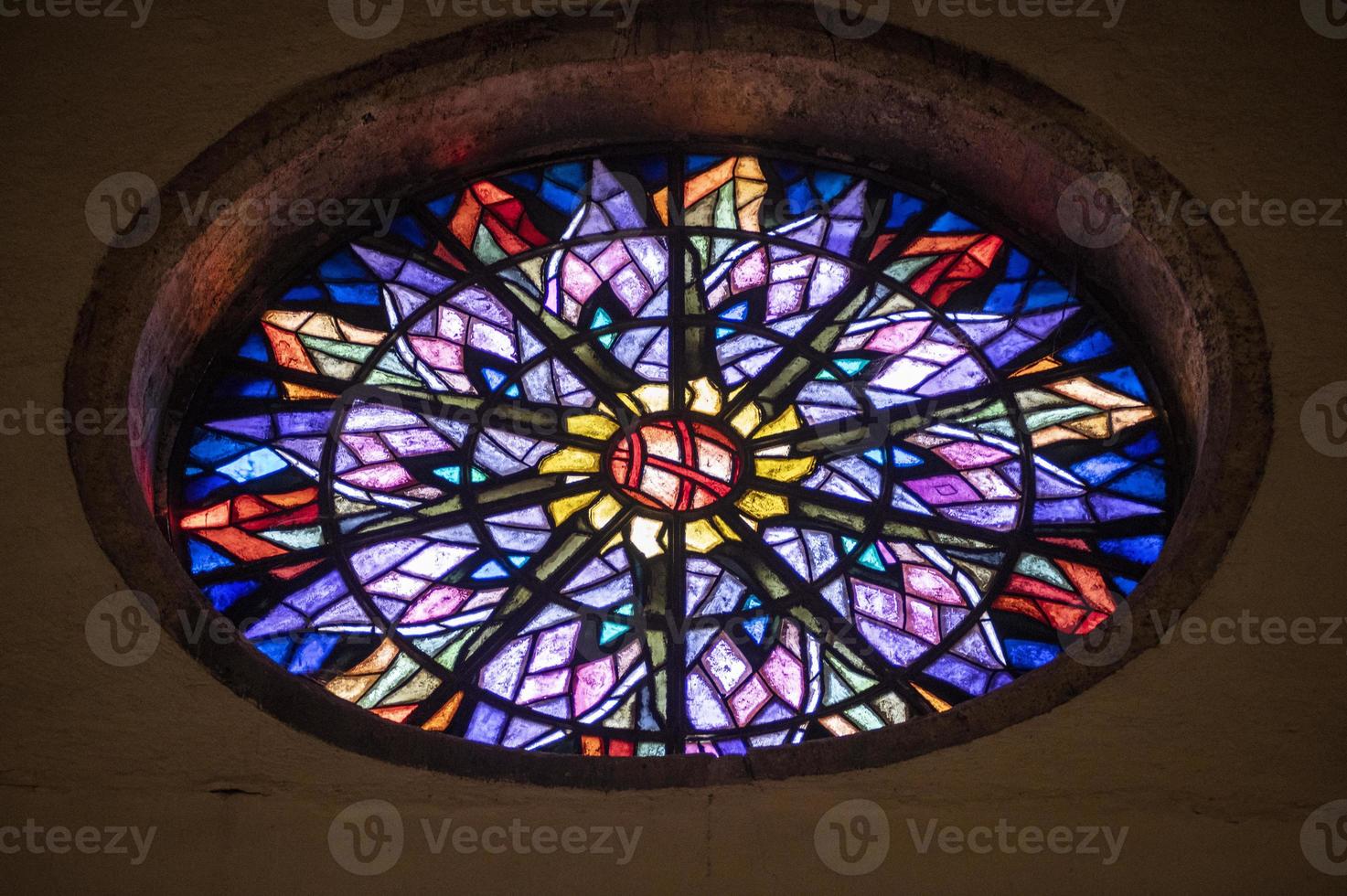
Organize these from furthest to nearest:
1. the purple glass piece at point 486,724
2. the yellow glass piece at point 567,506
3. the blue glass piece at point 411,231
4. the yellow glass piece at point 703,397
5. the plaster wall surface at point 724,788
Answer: the blue glass piece at point 411,231, the yellow glass piece at point 703,397, the yellow glass piece at point 567,506, the purple glass piece at point 486,724, the plaster wall surface at point 724,788

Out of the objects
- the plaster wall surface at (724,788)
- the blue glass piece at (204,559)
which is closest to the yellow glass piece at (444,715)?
the plaster wall surface at (724,788)

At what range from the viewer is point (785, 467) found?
5500 mm

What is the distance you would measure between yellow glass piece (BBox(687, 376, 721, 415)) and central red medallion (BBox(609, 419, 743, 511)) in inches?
2.5

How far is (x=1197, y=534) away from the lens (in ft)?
15.7

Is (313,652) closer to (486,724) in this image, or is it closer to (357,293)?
(486,724)

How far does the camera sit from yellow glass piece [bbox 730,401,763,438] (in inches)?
219

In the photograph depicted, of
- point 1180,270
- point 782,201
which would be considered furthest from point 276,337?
point 1180,270

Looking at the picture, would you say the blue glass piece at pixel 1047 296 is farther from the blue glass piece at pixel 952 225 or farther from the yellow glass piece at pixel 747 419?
the yellow glass piece at pixel 747 419

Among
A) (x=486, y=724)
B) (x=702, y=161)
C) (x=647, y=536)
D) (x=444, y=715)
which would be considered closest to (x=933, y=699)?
(x=647, y=536)

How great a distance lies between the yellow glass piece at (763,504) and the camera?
5.39m

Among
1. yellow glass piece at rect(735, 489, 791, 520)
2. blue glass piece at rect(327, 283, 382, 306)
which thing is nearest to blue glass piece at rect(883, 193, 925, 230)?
yellow glass piece at rect(735, 489, 791, 520)

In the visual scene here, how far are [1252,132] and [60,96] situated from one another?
338cm

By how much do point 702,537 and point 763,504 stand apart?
8.0 inches

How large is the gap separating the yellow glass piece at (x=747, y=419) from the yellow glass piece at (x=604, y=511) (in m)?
0.42
